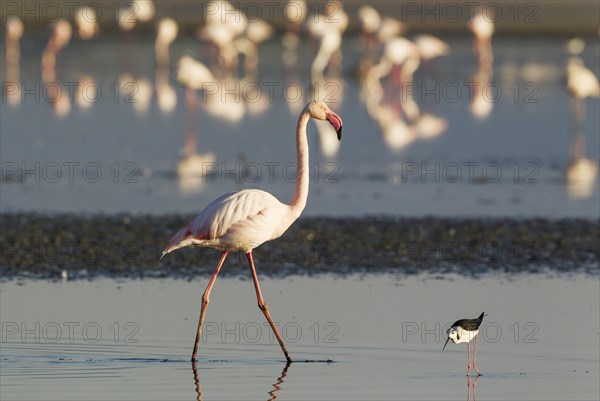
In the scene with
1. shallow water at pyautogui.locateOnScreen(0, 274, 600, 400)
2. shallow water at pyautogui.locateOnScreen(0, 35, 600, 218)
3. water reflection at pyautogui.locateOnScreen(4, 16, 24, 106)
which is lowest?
shallow water at pyautogui.locateOnScreen(0, 274, 600, 400)

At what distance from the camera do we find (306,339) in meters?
8.82

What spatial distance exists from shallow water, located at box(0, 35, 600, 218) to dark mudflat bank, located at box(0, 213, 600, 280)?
0.77 m

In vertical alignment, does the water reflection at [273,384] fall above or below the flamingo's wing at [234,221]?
below

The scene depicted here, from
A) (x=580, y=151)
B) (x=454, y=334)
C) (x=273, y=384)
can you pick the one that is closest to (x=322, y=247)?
(x=454, y=334)

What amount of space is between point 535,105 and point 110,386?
63.0 ft

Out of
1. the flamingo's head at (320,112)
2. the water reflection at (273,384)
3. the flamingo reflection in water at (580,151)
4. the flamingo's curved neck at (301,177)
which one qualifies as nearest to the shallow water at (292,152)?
the flamingo reflection in water at (580,151)

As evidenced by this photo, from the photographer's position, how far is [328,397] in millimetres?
7258

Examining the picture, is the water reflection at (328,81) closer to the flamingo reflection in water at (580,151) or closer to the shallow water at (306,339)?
the flamingo reflection in water at (580,151)

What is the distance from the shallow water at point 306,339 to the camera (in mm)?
7512

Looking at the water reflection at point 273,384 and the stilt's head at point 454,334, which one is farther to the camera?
the stilt's head at point 454,334

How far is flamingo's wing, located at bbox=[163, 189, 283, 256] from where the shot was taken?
8.70 meters

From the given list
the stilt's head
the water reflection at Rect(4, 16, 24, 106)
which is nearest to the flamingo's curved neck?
the stilt's head

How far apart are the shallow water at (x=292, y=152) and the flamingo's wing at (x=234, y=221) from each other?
15.9 ft

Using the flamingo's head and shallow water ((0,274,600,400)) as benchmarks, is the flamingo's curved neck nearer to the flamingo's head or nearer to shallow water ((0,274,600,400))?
the flamingo's head
